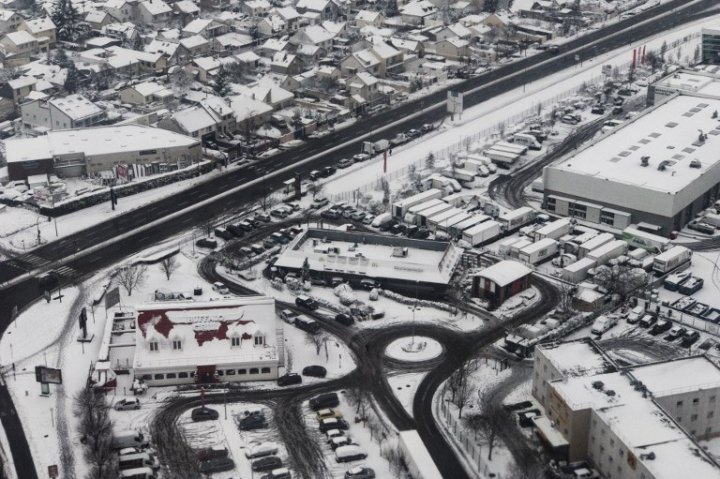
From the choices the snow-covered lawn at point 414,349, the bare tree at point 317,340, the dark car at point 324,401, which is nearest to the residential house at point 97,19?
the bare tree at point 317,340

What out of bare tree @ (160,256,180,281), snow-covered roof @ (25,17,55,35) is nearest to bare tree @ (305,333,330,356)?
bare tree @ (160,256,180,281)

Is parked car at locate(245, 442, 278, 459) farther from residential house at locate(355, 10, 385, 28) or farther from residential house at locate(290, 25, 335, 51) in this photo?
residential house at locate(355, 10, 385, 28)

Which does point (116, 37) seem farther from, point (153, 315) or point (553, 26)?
point (153, 315)

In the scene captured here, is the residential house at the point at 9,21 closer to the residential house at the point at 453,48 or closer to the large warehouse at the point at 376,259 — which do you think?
the residential house at the point at 453,48

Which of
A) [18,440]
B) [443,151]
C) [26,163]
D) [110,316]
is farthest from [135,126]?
[18,440]

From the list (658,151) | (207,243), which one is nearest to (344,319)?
(207,243)

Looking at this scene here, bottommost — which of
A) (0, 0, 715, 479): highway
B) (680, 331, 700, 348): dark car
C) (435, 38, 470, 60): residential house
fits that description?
(680, 331, 700, 348): dark car
